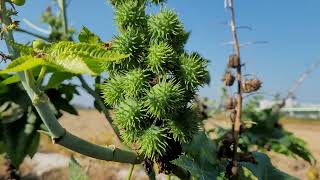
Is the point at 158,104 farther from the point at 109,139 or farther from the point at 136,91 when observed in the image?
the point at 109,139

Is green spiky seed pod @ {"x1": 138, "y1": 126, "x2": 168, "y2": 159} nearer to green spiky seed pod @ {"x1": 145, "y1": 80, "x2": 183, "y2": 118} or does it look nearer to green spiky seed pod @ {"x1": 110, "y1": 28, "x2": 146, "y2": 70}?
green spiky seed pod @ {"x1": 145, "y1": 80, "x2": 183, "y2": 118}

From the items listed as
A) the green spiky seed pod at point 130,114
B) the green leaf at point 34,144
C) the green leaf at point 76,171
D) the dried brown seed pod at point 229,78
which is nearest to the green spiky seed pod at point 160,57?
the green spiky seed pod at point 130,114

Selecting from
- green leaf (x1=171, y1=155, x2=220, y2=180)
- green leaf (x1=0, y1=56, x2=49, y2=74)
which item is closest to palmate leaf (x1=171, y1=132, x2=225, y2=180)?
green leaf (x1=171, y1=155, x2=220, y2=180)

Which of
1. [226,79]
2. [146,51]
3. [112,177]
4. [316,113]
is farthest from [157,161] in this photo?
[316,113]

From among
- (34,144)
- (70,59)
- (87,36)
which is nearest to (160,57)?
(70,59)

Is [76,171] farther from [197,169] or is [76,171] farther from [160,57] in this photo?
[160,57]

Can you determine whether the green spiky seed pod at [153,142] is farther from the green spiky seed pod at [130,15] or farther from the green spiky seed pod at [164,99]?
the green spiky seed pod at [130,15]
